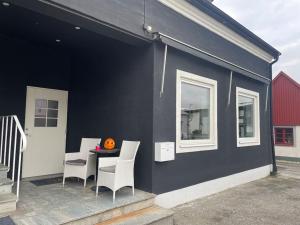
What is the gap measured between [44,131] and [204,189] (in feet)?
11.6

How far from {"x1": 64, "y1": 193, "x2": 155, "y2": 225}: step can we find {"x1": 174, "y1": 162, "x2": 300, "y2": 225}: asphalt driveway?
1.79 ft

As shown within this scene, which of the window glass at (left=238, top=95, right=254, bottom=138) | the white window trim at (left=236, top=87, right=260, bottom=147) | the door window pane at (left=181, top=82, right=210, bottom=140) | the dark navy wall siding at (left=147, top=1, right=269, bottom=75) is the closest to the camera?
the dark navy wall siding at (left=147, top=1, right=269, bottom=75)

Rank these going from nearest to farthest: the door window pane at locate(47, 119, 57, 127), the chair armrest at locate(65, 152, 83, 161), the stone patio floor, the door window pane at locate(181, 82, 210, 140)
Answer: the stone patio floor
the chair armrest at locate(65, 152, 83, 161)
the door window pane at locate(181, 82, 210, 140)
the door window pane at locate(47, 119, 57, 127)

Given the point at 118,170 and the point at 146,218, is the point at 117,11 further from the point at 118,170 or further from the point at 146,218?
the point at 146,218

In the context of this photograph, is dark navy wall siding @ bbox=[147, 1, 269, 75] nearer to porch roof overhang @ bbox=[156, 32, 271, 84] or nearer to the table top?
porch roof overhang @ bbox=[156, 32, 271, 84]

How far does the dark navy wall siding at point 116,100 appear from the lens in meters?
3.92

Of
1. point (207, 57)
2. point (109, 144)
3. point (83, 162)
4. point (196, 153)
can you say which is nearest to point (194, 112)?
point (196, 153)

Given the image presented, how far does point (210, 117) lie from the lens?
5254mm

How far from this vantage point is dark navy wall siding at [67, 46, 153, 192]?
392 cm

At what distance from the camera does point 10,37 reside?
444 centimetres

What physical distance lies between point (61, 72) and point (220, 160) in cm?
411

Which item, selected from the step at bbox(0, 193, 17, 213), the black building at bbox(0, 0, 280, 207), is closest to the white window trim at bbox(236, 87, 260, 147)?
the black building at bbox(0, 0, 280, 207)

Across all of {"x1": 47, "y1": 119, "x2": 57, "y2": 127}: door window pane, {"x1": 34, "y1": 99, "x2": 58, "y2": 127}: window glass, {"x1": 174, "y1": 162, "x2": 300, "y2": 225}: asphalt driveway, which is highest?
{"x1": 34, "y1": 99, "x2": 58, "y2": 127}: window glass

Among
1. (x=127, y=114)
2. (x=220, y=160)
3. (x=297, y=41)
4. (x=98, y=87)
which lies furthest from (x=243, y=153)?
(x=297, y=41)
